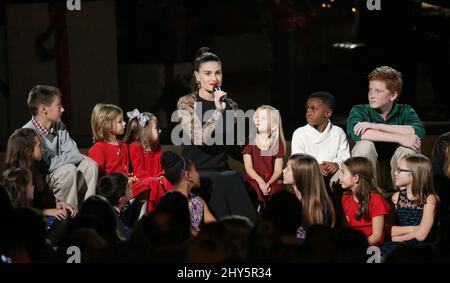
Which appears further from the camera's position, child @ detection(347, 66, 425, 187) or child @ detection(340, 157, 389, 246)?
child @ detection(347, 66, 425, 187)

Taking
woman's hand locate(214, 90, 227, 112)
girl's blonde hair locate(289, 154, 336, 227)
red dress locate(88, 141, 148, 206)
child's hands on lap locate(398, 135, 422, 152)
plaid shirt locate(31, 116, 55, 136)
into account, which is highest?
woman's hand locate(214, 90, 227, 112)

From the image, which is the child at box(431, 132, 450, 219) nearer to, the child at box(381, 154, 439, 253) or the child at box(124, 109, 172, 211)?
the child at box(381, 154, 439, 253)

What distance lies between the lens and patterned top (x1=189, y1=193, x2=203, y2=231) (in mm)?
5480

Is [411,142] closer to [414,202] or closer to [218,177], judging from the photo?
[414,202]

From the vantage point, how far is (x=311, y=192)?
545cm

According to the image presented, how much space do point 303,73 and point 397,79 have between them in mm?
2479

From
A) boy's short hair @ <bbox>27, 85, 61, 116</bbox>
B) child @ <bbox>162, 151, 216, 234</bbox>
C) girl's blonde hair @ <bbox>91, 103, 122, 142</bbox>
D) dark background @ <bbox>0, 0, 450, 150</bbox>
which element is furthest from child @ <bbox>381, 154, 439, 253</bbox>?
boy's short hair @ <bbox>27, 85, 61, 116</bbox>

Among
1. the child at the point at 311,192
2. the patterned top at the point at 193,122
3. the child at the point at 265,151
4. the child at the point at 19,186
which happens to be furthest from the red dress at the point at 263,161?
the child at the point at 19,186

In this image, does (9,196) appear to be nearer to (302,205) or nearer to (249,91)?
(302,205)

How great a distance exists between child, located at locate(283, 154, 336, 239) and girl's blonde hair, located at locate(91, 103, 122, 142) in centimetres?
110

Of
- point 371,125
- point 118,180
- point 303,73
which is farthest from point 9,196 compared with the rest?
point 303,73

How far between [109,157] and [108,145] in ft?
0.23

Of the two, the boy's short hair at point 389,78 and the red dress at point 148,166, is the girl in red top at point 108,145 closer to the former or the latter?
the red dress at point 148,166

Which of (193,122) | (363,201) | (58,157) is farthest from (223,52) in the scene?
(363,201)
